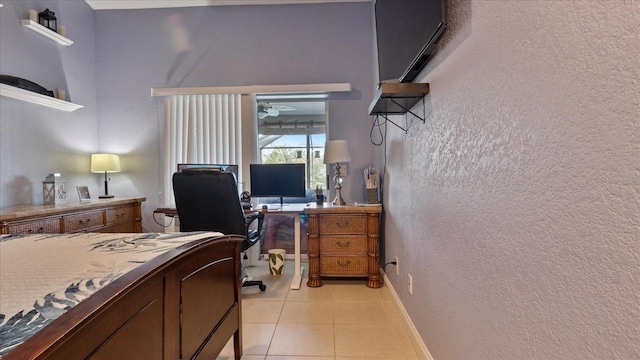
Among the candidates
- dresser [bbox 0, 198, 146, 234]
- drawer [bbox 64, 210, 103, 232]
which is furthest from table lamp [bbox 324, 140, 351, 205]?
drawer [bbox 64, 210, 103, 232]

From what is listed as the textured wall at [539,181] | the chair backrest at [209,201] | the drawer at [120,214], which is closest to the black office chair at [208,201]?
the chair backrest at [209,201]

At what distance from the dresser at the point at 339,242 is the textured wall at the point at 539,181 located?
136 cm

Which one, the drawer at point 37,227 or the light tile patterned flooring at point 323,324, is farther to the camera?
the drawer at point 37,227

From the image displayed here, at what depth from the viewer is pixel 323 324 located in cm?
206

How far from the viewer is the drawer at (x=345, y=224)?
108 inches

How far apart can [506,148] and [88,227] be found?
3.30 meters

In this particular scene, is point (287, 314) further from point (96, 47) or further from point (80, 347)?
point (96, 47)

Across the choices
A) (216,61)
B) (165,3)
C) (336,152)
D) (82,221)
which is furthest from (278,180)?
(165,3)

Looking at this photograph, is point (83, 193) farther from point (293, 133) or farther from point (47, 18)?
point (293, 133)

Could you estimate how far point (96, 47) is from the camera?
354cm

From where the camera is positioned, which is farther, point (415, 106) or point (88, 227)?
point (88, 227)

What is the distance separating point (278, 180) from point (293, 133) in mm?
785

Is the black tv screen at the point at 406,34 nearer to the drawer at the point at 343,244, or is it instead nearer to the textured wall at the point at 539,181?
the textured wall at the point at 539,181

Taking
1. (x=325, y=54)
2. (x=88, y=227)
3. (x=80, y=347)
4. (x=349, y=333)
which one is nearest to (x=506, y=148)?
(x=80, y=347)
